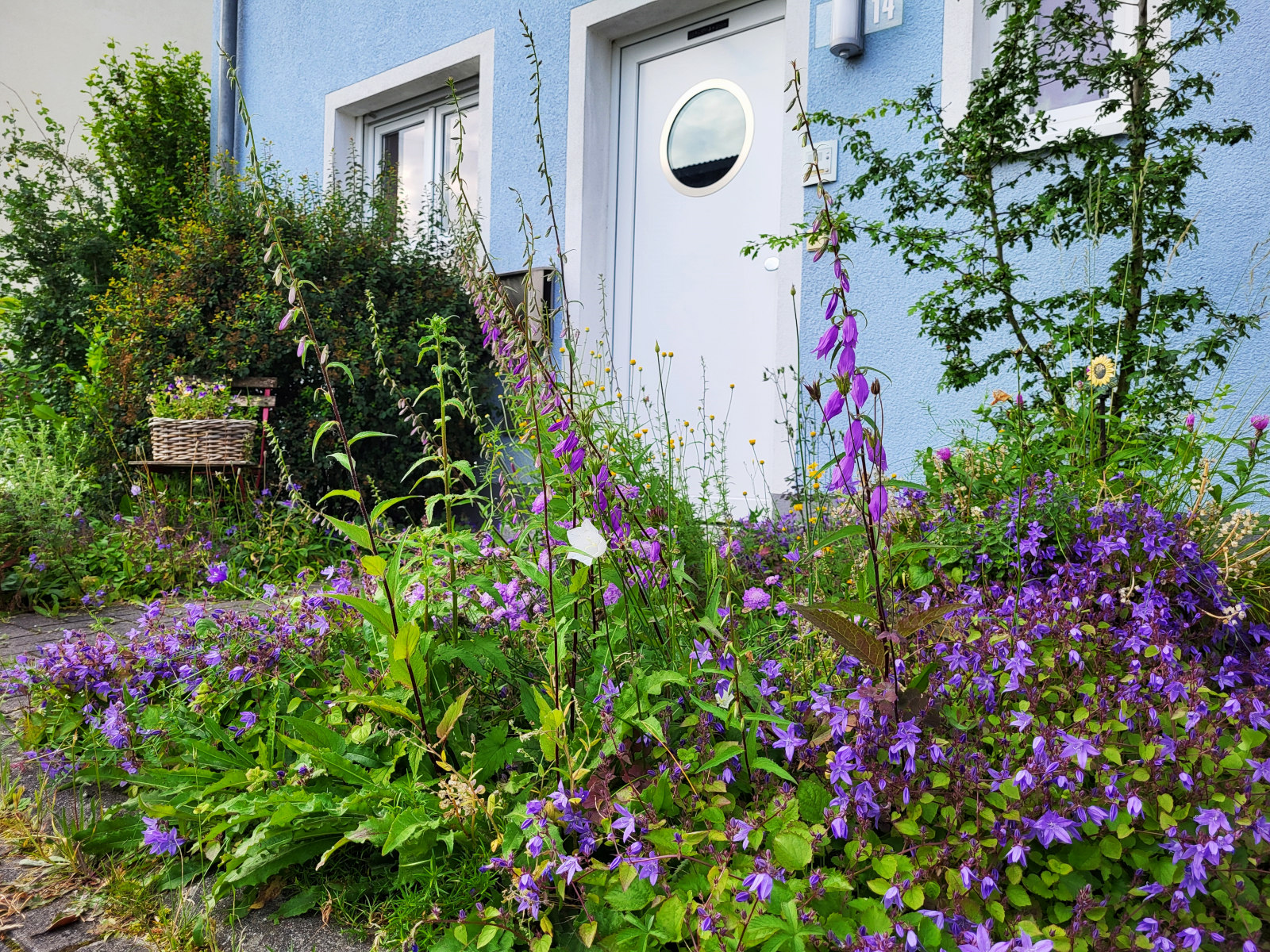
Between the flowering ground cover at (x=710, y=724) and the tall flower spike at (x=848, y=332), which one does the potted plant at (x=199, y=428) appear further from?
the tall flower spike at (x=848, y=332)

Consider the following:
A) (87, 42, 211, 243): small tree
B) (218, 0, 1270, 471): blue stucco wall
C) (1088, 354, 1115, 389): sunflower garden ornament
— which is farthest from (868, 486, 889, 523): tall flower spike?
(87, 42, 211, 243): small tree

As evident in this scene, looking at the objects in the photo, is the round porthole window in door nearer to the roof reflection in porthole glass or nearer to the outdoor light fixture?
the roof reflection in porthole glass

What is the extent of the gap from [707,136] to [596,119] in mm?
723

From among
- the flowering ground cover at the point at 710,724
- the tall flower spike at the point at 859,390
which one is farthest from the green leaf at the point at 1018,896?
the tall flower spike at the point at 859,390

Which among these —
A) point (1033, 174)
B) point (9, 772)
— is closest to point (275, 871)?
point (9, 772)

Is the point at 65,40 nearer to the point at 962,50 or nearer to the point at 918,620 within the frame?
the point at 962,50

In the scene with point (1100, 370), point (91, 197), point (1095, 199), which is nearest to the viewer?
point (1100, 370)

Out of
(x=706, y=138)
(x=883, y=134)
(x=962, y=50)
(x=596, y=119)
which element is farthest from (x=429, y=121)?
(x=962, y=50)

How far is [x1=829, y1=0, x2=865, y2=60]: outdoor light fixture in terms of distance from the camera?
376 centimetres

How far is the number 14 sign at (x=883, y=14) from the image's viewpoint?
12.1 ft

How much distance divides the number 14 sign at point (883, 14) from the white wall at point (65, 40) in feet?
29.2

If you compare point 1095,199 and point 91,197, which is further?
point 91,197

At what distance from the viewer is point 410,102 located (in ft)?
20.1

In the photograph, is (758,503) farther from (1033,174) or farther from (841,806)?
(841,806)
